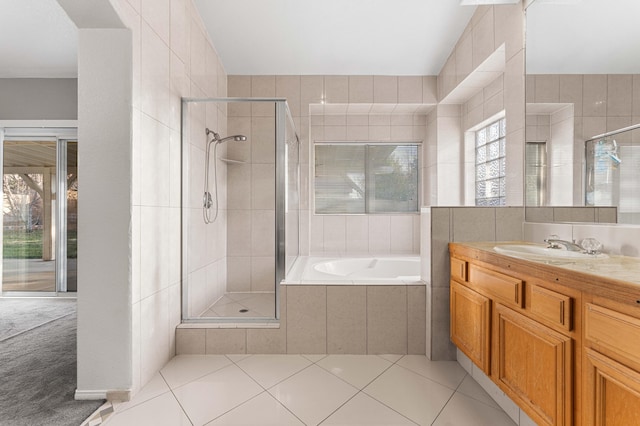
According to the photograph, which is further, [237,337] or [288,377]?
[237,337]

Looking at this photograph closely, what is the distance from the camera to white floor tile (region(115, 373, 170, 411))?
1454mm

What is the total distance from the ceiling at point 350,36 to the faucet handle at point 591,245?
79 centimetres

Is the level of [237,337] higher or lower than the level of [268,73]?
lower

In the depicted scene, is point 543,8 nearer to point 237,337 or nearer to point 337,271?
point 337,271

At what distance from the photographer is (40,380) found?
1.64m

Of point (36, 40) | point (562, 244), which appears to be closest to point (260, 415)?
point (562, 244)

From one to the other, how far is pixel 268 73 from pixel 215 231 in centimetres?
183

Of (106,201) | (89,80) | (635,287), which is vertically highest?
(89,80)

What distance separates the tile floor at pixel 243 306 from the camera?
7.93 ft

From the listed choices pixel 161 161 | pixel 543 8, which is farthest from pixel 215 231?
pixel 543 8

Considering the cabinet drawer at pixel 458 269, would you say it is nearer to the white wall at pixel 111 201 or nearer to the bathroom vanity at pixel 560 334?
the bathroom vanity at pixel 560 334

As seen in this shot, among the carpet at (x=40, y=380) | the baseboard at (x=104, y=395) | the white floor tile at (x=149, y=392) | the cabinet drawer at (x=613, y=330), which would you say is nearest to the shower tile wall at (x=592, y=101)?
the cabinet drawer at (x=613, y=330)

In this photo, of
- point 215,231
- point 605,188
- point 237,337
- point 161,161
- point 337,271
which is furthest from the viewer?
point 337,271

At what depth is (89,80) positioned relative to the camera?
1465mm
